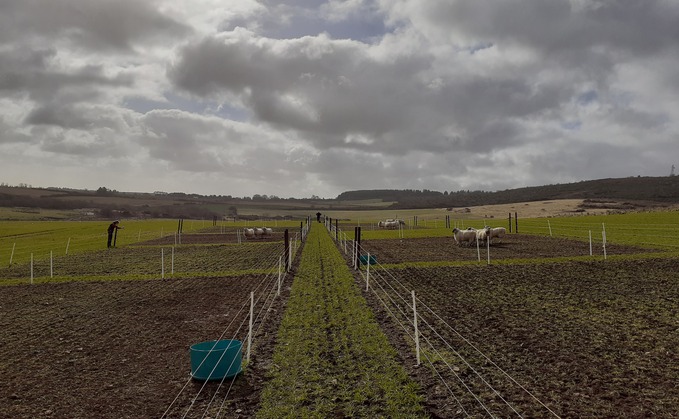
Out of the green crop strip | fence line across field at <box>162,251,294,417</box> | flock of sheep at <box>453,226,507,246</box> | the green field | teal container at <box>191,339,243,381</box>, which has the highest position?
flock of sheep at <box>453,226,507,246</box>

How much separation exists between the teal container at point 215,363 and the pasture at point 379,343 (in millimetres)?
256

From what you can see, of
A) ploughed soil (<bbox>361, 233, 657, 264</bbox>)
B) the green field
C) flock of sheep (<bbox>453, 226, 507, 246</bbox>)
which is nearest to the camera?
ploughed soil (<bbox>361, 233, 657, 264</bbox>)

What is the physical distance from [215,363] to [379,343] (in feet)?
13.7

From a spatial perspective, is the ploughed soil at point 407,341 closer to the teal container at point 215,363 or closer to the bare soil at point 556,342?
the bare soil at point 556,342

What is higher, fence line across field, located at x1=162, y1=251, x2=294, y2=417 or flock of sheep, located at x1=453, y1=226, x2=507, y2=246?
flock of sheep, located at x1=453, y1=226, x2=507, y2=246

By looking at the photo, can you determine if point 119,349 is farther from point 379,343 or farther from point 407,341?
point 407,341

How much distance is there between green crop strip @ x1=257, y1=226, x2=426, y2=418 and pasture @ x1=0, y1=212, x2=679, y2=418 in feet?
0.21

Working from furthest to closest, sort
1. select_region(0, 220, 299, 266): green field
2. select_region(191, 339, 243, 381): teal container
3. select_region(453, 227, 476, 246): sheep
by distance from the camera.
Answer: select_region(0, 220, 299, 266): green field, select_region(453, 227, 476, 246): sheep, select_region(191, 339, 243, 381): teal container

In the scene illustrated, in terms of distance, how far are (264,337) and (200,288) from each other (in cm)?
941

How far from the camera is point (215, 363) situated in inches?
386

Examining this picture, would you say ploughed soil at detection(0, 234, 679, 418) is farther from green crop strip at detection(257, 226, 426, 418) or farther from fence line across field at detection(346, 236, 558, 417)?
green crop strip at detection(257, 226, 426, 418)

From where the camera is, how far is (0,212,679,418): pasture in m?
8.71

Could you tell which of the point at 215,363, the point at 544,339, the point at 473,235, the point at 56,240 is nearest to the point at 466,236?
the point at 473,235

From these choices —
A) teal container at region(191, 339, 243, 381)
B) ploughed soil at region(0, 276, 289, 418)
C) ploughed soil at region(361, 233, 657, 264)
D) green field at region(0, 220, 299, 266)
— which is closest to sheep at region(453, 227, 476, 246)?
ploughed soil at region(361, 233, 657, 264)
